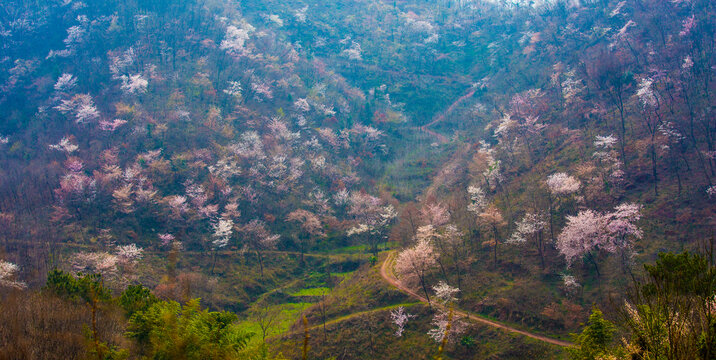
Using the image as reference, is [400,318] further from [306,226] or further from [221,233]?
[221,233]

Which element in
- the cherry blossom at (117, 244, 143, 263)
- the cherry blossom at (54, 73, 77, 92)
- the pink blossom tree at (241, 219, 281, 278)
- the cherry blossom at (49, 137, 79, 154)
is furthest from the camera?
the cherry blossom at (54, 73, 77, 92)

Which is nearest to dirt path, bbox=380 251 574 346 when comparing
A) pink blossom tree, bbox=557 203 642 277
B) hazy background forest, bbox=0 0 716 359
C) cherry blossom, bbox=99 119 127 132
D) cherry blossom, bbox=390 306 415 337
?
hazy background forest, bbox=0 0 716 359

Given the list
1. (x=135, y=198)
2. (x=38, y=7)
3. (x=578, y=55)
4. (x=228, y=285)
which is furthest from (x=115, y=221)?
(x=578, y=55)

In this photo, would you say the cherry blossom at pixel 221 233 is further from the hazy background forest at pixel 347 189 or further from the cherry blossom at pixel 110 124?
the cherry blossom at pixel 110 124

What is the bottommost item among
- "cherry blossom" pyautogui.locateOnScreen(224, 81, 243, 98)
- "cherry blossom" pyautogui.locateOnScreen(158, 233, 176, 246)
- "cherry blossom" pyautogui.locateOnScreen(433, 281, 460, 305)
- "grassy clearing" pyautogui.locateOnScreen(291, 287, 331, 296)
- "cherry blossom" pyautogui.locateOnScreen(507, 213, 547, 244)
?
"grassy clearing" pyautogui.locateOnScreen(291, 287, 331, 296)

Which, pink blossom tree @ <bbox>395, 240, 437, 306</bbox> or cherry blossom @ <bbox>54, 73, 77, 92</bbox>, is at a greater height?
cherry blossom @ <bbox>54, 73, 77, 92</bbox>

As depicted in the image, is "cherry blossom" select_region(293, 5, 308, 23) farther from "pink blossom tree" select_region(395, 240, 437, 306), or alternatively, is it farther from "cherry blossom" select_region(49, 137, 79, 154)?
"pink blossom tree" select_region(395, 240, 437, 306)

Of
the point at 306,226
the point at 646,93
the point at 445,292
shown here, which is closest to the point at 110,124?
the point at 306,226

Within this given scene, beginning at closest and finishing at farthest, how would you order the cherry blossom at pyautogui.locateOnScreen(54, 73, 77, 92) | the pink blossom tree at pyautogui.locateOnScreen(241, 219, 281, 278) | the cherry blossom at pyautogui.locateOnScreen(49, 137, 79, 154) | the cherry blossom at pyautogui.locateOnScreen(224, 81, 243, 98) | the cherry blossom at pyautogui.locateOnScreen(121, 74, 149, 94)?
the pink blossom tree at pyautogui.locateOnScreen(241, 219, 281, 278) < the cherry blossom at pyautogui.locateOnScreen(49, 137, 79, 154) < the cherry blossom at pyautogui.locateOnScreen(121, 74, 149, 94) < the cherry blossom at pyautogui.locateOnScreen(54, 73, 77, 92) < the cherry blossom at pyautogui.locateOnScreen(224, 81, 243, 98)

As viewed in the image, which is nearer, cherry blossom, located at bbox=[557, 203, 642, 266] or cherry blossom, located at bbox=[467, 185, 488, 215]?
cherry blossom, located at bbox=[557, 203, 642, 266]

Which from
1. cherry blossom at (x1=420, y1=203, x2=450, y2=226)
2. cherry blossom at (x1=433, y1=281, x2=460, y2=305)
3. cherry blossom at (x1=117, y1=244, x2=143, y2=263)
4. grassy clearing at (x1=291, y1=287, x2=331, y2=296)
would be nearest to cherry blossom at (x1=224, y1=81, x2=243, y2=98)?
cherry blossom at (x1=117, y1=244, x2=143, y2=263)

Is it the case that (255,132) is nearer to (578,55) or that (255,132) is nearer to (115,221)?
(115,221)
